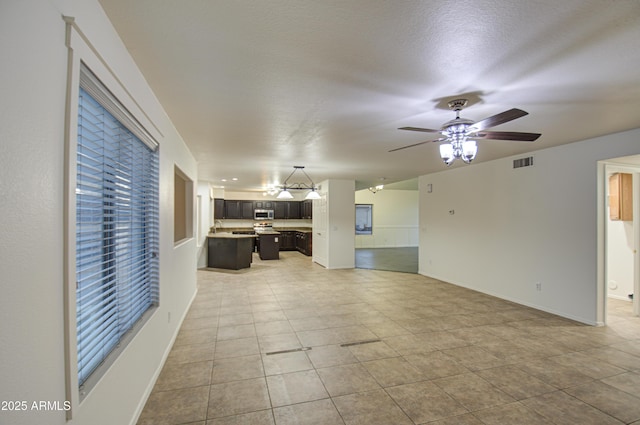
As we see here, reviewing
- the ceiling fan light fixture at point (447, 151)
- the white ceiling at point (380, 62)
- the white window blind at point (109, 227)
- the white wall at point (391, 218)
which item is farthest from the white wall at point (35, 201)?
the white wall at point (391, 218)


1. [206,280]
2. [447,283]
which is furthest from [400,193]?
[206,280]

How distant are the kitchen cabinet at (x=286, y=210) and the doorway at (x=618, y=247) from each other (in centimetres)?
973

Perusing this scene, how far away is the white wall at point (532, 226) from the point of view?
4109mm

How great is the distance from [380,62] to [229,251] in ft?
22.8

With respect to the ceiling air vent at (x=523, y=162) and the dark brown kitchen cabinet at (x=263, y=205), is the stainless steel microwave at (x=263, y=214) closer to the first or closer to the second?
the dark brown kitchen cabinet at (x=263, y=205)

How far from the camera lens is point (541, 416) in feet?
7.32

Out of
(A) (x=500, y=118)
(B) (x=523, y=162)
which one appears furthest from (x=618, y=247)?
(A) (x=500, y=118)

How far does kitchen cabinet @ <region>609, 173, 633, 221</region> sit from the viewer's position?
201 inches

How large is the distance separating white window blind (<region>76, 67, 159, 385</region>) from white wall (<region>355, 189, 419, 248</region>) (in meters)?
10.9

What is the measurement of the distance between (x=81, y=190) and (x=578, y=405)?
3641 mm

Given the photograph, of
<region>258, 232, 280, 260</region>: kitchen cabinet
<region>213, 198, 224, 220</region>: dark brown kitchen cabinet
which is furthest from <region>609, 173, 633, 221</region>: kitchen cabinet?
<region>213, 198, 224, 220</region>: dark brown kitchen cabinet

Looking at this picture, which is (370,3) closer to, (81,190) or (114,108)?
A: (114,108)

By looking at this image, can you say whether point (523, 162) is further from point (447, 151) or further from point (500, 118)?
point (500, 118)

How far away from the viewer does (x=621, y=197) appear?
5184 mm
